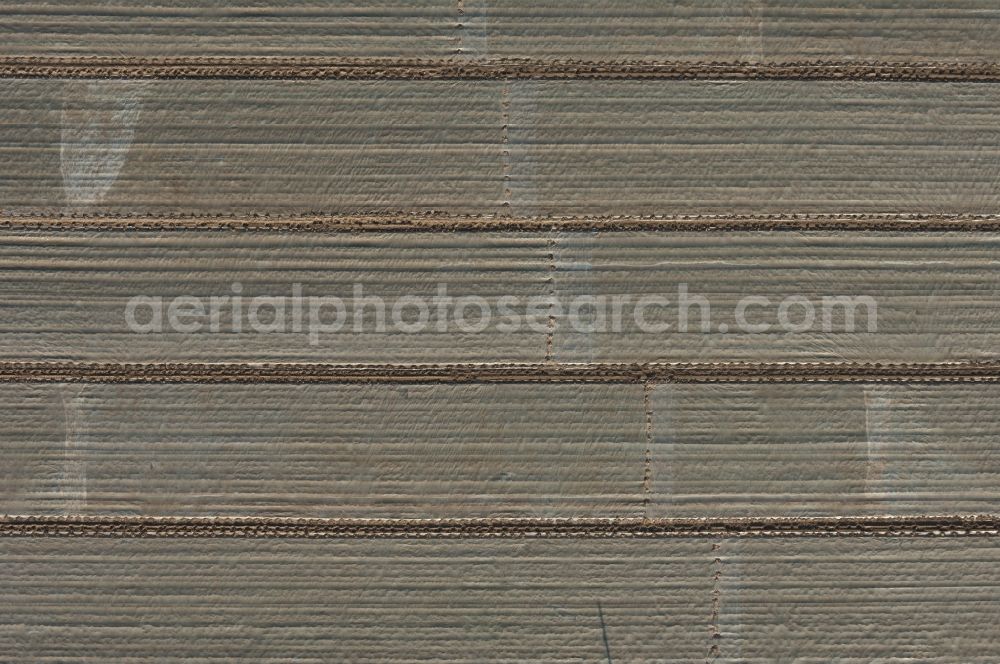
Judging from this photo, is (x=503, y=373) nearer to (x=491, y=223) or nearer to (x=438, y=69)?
(x=491, y=223)

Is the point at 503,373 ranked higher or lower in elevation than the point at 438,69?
lower

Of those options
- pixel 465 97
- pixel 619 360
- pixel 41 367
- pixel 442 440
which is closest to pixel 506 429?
pixel 442 440

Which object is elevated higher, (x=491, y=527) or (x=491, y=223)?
(x=491, y=223)

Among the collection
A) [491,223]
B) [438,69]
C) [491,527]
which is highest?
[438,69]

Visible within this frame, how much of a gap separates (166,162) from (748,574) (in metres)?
1.85

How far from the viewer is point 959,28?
5.82 feet
